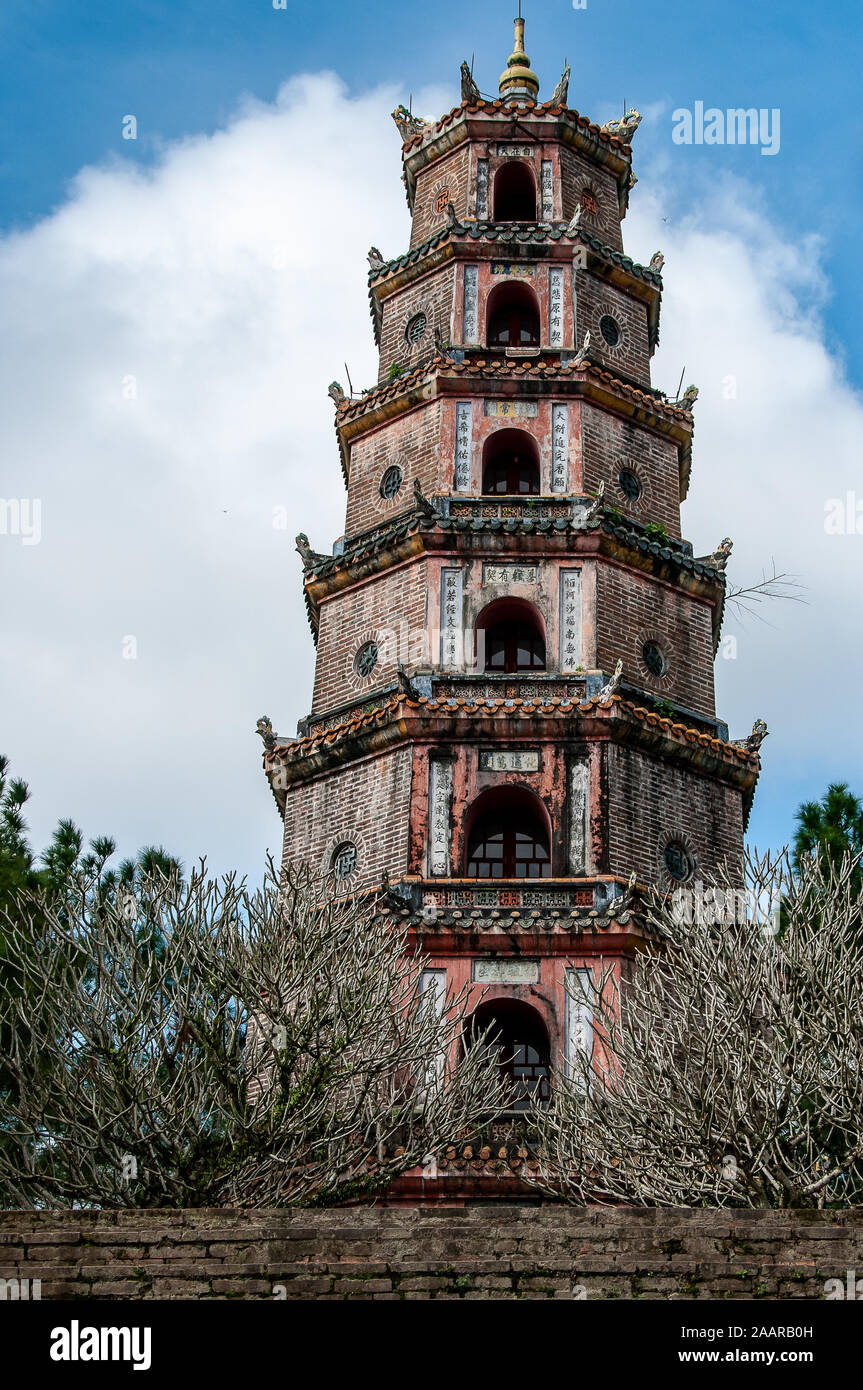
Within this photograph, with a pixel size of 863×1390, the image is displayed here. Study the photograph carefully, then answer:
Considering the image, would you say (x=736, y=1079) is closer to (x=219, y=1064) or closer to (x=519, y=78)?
(x=219, y=1064)

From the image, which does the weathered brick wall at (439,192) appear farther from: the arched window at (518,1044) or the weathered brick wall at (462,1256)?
the weathered brick wall at (462,1256)

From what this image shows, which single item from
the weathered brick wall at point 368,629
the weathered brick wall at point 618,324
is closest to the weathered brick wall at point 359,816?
the weathered brick wall at point 368,629

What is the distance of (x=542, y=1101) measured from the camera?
21.3 metres

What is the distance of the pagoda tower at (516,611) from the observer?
22.2 metres

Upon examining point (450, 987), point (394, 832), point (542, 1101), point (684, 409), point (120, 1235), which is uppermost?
point (684, 409)

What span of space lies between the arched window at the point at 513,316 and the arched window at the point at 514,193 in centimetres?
188

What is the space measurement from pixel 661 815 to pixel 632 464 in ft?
20.1

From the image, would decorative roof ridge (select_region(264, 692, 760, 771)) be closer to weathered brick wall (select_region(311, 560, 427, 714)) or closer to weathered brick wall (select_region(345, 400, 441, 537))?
weathered brick wall (select_region(311, 560, 427, 714))

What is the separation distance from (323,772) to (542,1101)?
5534 millimetres

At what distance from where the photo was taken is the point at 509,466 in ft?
88.4

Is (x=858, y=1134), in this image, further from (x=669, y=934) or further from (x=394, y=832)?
(x=394, y=832)

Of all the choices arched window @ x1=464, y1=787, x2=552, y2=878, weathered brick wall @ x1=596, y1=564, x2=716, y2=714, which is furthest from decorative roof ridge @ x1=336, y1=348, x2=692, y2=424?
arched window @ x1=464, y1=787, x2=552, y2=878

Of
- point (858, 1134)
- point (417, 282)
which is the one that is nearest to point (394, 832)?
point (858, 1134)
